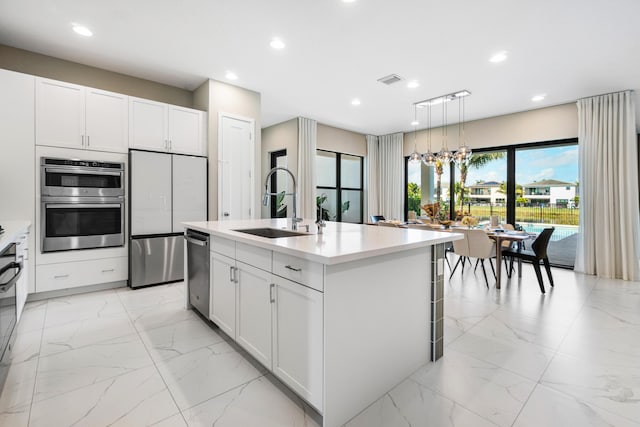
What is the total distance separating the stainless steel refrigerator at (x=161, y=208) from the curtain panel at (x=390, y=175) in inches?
191

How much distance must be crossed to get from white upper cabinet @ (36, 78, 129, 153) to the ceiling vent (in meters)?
3.39

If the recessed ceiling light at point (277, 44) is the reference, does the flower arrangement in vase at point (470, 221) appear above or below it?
A: below

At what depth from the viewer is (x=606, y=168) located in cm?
447

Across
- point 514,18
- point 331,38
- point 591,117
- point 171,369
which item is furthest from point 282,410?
point 591,117

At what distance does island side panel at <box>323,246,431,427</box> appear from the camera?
142 centimetres

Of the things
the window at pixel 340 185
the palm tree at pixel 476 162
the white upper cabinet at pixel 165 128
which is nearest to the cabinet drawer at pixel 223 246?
the white upper cabinet at pixel 165 128

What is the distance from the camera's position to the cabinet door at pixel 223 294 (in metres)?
2.13

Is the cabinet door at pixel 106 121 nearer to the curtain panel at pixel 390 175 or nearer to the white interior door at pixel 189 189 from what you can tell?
the white interior door at pixel 189 189

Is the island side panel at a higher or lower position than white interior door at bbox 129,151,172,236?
lower

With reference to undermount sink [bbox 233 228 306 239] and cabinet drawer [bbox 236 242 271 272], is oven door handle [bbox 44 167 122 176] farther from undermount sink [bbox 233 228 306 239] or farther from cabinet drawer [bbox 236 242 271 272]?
cabinet drawer [bbox 236 242 271 272]

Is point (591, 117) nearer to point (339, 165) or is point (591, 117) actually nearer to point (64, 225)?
point (339, 165)

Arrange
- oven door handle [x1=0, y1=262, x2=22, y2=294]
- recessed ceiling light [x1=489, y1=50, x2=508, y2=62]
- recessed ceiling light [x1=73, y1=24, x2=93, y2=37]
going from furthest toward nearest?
1. recessed ceiling light [x1=489, y1=50, x2=508, y2=62]
2. recessed ceiling light [x1=73, y1=24, x2=93, y2=37]
3. oven door handle [x1=0, y1=262, x2=22, y2=294]

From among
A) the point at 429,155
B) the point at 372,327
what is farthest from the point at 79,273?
the point at 429,155

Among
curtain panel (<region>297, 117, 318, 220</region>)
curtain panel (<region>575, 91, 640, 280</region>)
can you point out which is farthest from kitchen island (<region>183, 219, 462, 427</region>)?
curtain panel (<region>575, 91, 640, 280</region>)
